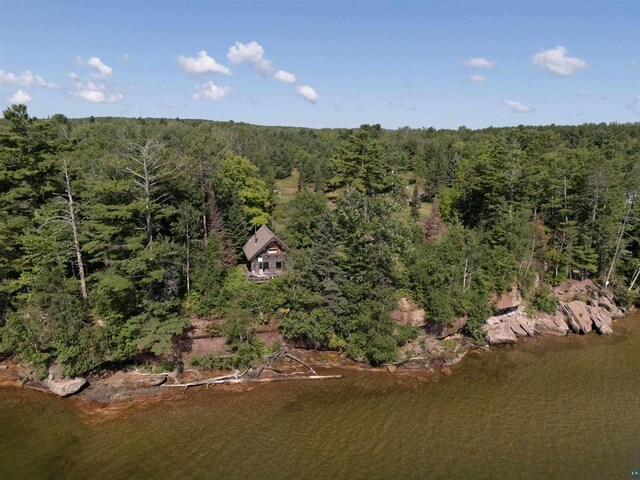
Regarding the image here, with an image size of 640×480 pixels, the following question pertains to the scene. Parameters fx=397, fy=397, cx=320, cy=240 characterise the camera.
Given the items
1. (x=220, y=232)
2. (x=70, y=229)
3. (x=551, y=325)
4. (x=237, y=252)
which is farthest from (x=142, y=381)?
(x=551, y=325)

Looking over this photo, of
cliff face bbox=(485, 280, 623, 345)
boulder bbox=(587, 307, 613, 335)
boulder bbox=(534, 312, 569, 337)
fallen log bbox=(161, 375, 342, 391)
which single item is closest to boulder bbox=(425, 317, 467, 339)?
cliff face bbox=(485, 280, 623, 345)

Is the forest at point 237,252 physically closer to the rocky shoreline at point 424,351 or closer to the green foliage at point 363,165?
the rocky shoreline at point 424,351

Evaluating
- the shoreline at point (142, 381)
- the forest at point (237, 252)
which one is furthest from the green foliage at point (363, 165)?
the shoreline at point (142, 381)

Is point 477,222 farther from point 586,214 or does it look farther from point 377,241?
point 377,241

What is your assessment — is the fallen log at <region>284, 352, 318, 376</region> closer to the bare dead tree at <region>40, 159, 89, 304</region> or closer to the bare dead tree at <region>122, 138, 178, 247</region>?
the bare dead tree at <region>122, 138, 178, 247</region>

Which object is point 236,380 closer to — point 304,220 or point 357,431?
point 357,431

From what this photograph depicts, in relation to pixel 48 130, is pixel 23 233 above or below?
below

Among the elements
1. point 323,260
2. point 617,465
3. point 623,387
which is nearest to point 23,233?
point 323,260
